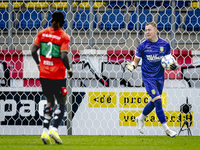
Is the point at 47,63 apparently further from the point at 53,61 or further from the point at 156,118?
the point at 156,118

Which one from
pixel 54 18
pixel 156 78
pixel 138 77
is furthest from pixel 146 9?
pixel 54 18

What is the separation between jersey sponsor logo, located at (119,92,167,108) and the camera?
3.63 meters

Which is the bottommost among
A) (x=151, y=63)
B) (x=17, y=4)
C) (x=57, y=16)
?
(x=151, y=63)

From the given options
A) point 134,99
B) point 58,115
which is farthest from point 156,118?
point 58,115

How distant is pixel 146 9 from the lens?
4.91 m

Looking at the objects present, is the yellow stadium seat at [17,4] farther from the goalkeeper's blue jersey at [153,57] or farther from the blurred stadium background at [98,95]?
the goalkeeper's blue jersey at [153,57]

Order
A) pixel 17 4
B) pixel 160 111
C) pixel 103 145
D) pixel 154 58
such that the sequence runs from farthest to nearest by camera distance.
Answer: pixel 17 4, pixel 154 58, pixel 160 111, pixel 103 145

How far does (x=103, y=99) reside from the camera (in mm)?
3646

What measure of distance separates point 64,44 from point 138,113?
149cm

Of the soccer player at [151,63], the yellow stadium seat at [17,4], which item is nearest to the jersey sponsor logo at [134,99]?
the soccer player at [151,63]

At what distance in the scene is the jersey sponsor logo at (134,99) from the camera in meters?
3.63

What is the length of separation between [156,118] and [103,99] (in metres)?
0.69

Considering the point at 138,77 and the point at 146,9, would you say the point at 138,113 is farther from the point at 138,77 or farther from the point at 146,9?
the point at 146,9

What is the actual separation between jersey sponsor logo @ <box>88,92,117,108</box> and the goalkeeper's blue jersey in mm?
542
